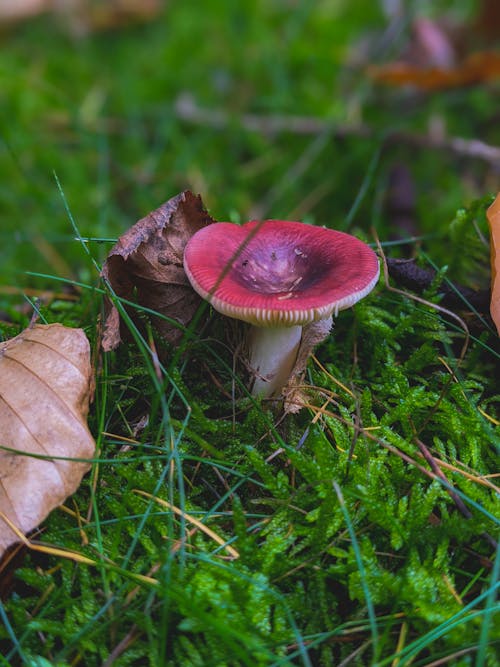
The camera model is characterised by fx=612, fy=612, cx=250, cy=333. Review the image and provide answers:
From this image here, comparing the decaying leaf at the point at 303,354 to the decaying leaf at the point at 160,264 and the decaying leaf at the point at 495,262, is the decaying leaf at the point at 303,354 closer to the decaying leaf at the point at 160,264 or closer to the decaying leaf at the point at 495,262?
the decaying leaf at the point at 160,264

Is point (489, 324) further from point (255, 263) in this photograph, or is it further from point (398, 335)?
point (255, 263)

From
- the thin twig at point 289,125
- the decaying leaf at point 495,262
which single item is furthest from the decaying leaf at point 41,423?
the thin twig at point 289,125

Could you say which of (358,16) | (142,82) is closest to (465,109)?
(358,16)

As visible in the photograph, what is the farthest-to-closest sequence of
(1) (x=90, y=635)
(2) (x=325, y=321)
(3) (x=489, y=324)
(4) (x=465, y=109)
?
(4) (x=465, y=109), (3) (x=489, y=324), (2) (x=325, y=321), (1) (x=90, y=635)

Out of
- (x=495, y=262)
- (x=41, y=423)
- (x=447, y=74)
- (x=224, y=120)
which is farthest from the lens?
(x=224, y=120)

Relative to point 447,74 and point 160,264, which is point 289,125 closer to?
point 447,74

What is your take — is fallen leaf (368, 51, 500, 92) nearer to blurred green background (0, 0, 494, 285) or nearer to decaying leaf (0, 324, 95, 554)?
blurred green background (0, 0, 494, 285)

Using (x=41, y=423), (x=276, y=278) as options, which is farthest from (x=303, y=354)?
(x=41, y=423)
